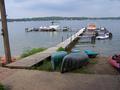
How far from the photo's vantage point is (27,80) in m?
8.22

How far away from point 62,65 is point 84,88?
2.22 metres

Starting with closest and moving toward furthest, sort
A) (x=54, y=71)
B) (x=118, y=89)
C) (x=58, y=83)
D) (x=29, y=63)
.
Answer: (x=118, y=89) → (x=58, y=83) → (x=54, y=71) → (x=29, y=63)

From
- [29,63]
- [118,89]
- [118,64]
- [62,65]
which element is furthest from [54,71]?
[118,89]

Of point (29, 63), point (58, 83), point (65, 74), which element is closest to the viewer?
point (58, 83)

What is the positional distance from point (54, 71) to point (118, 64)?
7.39ft

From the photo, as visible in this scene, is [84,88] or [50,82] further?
[50,82]

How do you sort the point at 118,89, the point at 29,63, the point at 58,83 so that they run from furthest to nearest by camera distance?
the point at 29,63
the point at 58,83
the point at 118,89

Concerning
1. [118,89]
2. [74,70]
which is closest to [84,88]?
[118,89]

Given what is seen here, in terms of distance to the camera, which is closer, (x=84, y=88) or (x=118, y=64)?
(x=84, y=88)

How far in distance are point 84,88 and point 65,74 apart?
1.80 m

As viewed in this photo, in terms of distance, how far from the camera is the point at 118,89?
7.14 meters

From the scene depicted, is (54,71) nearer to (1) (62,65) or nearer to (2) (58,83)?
(1) (62,65)

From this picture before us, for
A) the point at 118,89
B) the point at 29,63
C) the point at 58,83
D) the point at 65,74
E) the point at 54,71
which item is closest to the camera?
the point at 118,89

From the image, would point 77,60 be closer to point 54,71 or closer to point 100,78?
point 54,71
